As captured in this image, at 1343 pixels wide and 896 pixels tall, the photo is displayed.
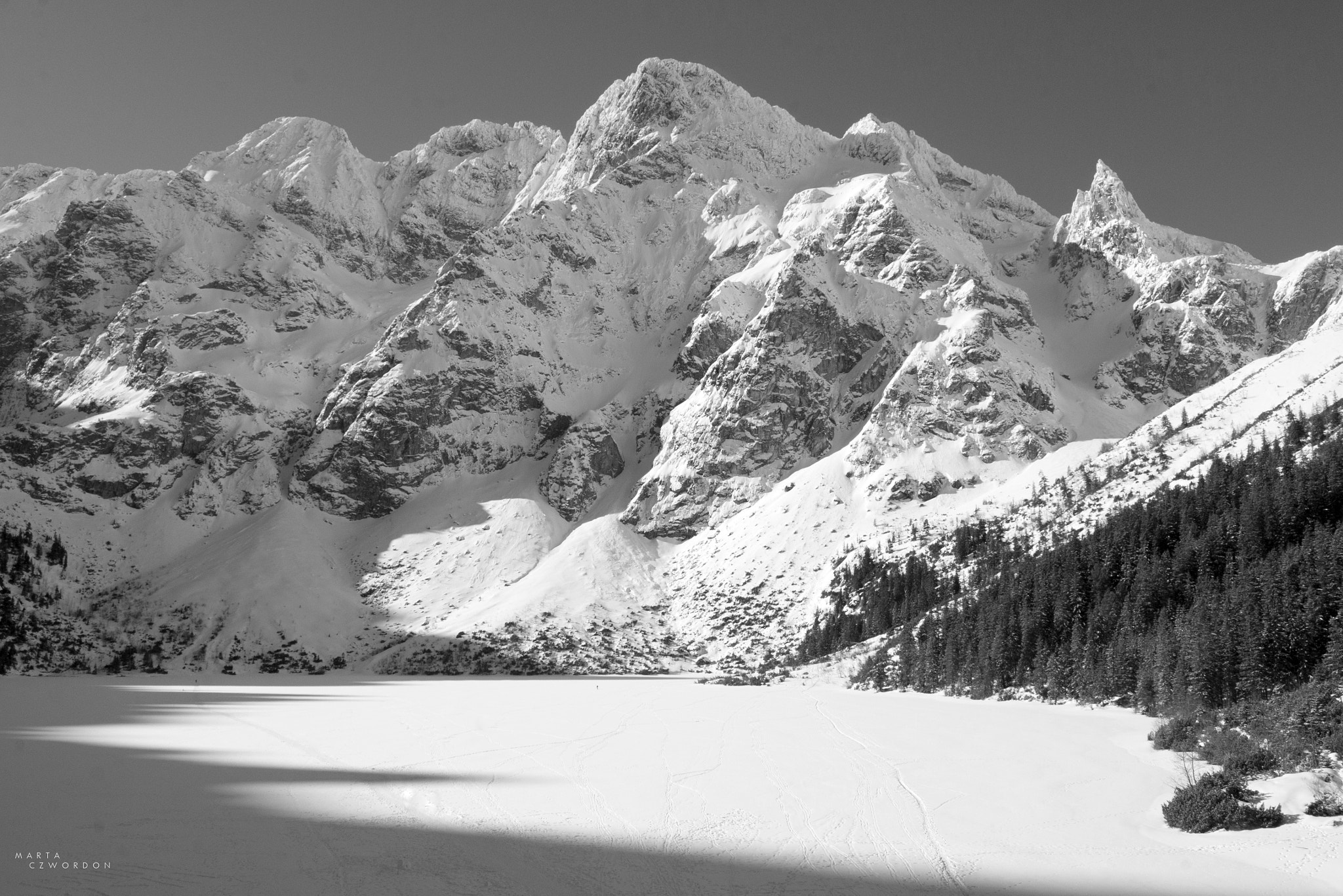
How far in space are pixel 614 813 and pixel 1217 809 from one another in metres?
14.4

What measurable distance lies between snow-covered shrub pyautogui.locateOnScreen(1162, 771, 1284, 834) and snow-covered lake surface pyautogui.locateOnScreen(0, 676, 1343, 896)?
531 millimetres

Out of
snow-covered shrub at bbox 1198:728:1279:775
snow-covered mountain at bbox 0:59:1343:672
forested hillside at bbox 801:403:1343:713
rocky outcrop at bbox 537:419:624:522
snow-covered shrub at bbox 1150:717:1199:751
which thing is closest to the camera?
snow-covered shrub at bbox 1198:728:1279:775

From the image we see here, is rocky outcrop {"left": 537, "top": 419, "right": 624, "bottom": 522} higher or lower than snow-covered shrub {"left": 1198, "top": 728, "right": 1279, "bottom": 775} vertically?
higher

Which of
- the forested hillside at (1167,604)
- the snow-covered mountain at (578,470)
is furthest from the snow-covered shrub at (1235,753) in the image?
the snow-covered mountain at (578,470)

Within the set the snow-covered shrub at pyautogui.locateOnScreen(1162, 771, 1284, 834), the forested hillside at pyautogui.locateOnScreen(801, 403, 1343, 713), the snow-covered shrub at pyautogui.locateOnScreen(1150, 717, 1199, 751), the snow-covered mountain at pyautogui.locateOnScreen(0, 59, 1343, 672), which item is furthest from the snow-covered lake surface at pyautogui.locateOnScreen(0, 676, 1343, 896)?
the snow-covered mountain at pyautogui.locateOnScreen(0, 59, 1343, 672)

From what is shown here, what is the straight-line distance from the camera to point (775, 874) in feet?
54.6

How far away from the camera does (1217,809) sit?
19.3 metres

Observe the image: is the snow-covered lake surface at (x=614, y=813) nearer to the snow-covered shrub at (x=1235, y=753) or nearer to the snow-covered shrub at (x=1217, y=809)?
the snow-covered shrub at (x=1217, y=809)

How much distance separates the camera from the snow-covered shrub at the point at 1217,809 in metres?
18.8

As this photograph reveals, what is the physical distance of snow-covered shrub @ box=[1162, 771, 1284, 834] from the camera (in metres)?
18.8

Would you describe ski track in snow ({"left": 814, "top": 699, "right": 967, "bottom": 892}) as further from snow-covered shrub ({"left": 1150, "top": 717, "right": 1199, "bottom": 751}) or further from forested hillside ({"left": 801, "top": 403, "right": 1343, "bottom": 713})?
forested hillside ({"left": 801, "top": 403, "right": 1343, "bottom": 713})

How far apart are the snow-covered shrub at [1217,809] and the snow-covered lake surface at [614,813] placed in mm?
531

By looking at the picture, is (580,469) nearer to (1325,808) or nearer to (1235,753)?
(1235,753)

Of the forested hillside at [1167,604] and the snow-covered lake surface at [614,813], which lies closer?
the snow-covered lake surface at [614,813]
